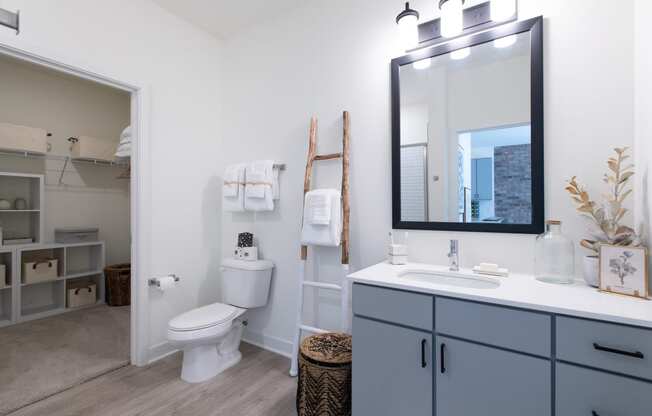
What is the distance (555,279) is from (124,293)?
3988 millimetres

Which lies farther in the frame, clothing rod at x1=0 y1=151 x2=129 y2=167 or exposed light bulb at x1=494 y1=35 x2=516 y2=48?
clothing rod at x1=0 y1=151 x2=129 y2=167

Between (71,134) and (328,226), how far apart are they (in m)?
3.56

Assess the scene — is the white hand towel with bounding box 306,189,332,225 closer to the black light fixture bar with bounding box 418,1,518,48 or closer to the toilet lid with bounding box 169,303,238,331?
the toilet lid with bounding box 169,303,238,331

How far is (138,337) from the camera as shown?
7.00 ft

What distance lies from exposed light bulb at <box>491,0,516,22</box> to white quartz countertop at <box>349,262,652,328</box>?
4.08ft

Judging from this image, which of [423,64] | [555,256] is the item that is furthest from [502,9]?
[555,256]

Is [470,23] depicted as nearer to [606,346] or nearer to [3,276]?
[606,346]

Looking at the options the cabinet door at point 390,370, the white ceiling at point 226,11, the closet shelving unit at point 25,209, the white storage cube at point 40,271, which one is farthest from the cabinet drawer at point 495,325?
the closet shelving unit at point 25,209

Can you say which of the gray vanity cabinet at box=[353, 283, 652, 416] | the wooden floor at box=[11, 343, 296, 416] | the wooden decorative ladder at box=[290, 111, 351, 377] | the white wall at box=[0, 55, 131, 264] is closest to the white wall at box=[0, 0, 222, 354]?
the wooden floor at box=[11, 343, 296, 416]

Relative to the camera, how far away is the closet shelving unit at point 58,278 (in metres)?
3.02

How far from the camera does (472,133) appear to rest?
5.19 ft

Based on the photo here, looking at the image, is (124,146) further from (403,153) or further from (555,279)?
(555,279)

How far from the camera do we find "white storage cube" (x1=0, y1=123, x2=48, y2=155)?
2.87m

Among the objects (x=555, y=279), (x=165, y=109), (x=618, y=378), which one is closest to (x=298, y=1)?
(x=165, y=109)
